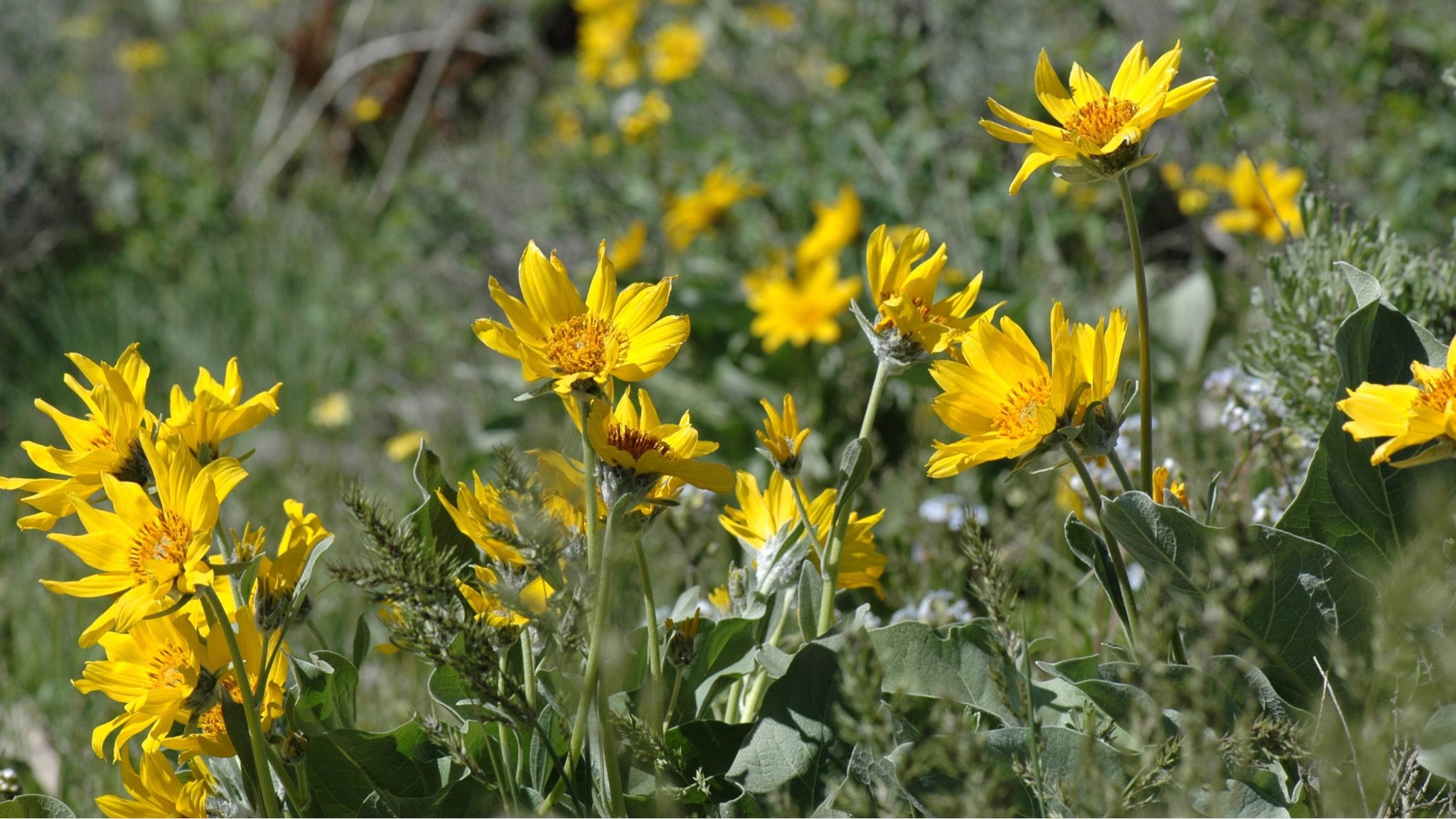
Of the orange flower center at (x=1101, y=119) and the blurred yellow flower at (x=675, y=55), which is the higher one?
the blurred yellow flower at (x=675, y=55)

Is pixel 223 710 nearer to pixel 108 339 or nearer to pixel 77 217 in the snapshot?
pixel 108 339

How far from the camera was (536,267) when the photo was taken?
3.39ft

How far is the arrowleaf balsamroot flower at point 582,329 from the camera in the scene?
963mm

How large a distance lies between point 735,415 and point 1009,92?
128cm

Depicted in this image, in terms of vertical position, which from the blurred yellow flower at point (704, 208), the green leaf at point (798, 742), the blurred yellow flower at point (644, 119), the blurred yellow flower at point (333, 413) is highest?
the blurred yellow flower at point (644, 119)

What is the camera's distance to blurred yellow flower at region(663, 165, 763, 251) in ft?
10.4

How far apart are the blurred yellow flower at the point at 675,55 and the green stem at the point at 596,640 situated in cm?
344

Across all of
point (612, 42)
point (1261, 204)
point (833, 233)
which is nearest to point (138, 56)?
point (612, 42)

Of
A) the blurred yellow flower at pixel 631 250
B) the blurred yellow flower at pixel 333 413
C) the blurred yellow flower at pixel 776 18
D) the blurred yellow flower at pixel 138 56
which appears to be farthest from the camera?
the blurred yellow flower at pixel 138 56

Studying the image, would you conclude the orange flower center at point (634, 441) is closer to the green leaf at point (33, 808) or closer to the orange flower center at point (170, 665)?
the orange flower center at point (170, 665)

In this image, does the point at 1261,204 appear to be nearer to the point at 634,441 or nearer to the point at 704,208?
the point at 704,208

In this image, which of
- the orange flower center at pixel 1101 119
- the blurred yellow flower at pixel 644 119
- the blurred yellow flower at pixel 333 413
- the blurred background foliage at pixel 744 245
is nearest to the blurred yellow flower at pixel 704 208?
the blurred background foliage at pixel 744 245

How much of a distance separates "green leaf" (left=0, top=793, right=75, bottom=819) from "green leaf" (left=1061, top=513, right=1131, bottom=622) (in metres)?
0.95

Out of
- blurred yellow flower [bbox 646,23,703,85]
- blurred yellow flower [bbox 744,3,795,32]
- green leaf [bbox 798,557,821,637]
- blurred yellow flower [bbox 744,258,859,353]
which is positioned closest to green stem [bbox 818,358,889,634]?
green leaf [bbox 798,557,821,637]
